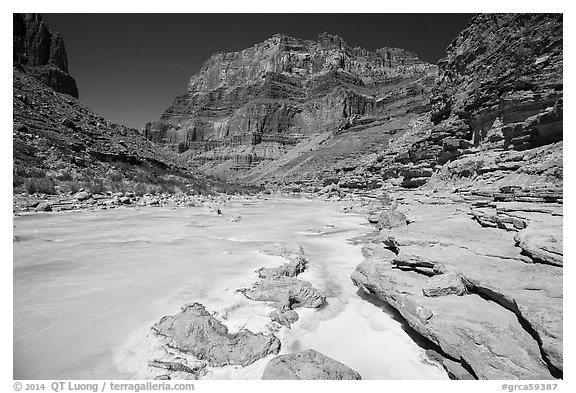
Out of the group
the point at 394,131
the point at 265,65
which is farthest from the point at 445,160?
the point at 265,65

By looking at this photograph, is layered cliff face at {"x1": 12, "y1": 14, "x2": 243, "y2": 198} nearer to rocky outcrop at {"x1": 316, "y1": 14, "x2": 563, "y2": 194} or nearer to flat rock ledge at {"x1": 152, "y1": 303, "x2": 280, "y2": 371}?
flat rock ledge at {"x1": 152, "y1": 303, "x2": 280, "y2": 371}

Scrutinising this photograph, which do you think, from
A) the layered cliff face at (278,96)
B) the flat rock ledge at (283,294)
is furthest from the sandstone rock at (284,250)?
the layered cliff face at (278,96)

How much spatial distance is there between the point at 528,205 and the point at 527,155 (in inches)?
281

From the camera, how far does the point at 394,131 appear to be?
68.6 meters

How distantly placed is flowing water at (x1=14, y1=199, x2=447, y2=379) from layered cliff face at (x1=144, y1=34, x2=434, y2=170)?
271ft

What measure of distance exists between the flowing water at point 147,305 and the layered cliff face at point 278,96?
3246 inches

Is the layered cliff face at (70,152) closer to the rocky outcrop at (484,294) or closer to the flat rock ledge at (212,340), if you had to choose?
the flat rock ledge at (212,340)

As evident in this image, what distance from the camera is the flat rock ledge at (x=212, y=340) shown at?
315 cm

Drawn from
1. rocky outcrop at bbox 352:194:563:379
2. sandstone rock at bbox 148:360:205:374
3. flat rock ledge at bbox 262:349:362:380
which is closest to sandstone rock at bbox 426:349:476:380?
rocky outcrop at bbox 352:194:563:379

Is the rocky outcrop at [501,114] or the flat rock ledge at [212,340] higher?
the rocky outcrop at [501,114]

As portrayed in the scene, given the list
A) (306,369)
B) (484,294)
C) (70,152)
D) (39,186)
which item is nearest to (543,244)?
(484,294)

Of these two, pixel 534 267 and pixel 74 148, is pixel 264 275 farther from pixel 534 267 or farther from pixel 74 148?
pixel 74 148

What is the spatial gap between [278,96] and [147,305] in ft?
460
